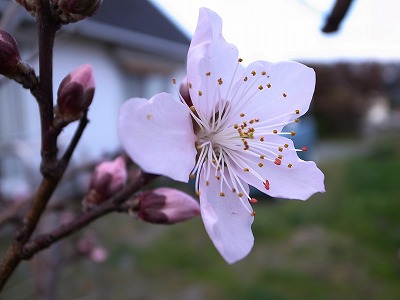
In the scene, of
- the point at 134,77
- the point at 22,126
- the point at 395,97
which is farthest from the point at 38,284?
the point at 395,97

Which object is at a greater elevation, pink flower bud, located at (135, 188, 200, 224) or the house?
pink flower bud, located at (135, 188, 200, 224)

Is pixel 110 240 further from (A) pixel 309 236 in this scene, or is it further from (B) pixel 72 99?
(B) pixel 72 99

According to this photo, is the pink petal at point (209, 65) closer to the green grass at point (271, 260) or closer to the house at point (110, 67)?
the green grass at point (271, 260)

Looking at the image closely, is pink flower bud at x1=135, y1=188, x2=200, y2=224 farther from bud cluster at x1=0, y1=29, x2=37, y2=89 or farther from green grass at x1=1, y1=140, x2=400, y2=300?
green grass at x1=1, y1=140, x2=400, y2=300

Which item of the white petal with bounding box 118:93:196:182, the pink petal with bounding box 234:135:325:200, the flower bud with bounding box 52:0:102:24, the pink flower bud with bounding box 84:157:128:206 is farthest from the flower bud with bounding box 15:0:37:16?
the pink petal with bounding box 234:135:325:200

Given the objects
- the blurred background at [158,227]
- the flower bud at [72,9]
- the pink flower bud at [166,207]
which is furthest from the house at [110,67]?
the flower bud at [72,9]

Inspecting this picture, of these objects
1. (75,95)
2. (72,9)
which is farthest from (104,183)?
(72,9)

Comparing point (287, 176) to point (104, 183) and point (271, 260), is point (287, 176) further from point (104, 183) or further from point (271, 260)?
point (271, 260)
